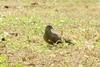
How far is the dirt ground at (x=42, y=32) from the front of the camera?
29.7 feet

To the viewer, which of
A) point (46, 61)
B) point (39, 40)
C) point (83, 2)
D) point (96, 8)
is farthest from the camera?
point (83, 2)

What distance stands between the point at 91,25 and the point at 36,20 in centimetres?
177

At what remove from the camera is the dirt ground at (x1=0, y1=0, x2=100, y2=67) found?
356 inches

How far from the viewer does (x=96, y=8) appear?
64.7ft

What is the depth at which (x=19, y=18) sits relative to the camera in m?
15.2

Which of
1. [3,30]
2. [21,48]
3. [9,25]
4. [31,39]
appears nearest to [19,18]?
[9,25]

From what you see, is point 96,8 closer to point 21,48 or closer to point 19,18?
point 19,18

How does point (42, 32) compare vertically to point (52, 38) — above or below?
below

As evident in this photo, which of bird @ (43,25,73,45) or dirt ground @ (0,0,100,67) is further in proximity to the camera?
bird @ (43,25,73,45)

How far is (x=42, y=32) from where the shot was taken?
1249cm

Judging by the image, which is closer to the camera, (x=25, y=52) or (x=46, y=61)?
(x=46, y=61)

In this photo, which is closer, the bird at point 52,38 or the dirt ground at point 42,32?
the dirt ground at point 42,32

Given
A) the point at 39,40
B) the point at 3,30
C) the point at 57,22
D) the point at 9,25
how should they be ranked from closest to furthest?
the point at 39,40 → the point at 3,30 → the point at 9,25 → the point at 57,22

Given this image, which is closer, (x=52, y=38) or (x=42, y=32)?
(x=52, y=38)
